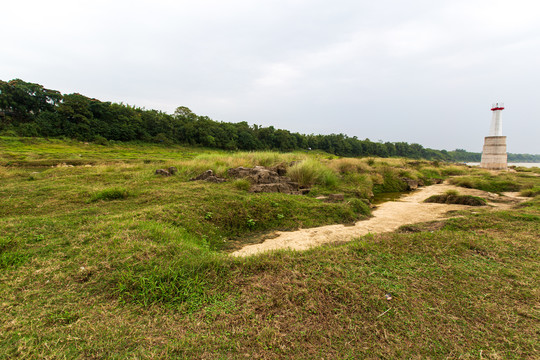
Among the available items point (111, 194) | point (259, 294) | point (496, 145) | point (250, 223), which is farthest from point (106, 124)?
point (496, 145)

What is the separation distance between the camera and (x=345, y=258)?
3006 mm

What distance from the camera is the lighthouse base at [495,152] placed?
2162 centimetres

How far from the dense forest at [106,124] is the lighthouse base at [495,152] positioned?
35.9 meters

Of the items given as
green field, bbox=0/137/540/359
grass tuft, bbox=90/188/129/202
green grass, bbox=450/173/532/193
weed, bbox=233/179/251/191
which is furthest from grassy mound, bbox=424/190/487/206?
grass tuft, bbox=90/188/129/202

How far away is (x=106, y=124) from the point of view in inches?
1656

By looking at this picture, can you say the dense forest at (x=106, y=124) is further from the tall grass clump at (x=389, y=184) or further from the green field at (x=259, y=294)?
the green field at (x=259, y=294)

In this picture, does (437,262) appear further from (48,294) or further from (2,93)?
(2,93)

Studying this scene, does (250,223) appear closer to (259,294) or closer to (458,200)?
(259,294)

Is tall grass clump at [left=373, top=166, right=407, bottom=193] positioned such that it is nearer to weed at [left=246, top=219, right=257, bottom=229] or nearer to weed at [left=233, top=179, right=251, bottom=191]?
weed at [left=233, top=179, right=251, bottom=191]

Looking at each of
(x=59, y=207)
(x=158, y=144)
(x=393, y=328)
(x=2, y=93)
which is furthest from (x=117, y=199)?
(x=2, y=93)

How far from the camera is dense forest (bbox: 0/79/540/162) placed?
36.7m

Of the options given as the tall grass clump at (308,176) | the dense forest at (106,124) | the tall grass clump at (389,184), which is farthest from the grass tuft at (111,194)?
the dense forest at (106,124)

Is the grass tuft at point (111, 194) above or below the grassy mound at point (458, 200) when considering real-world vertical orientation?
above

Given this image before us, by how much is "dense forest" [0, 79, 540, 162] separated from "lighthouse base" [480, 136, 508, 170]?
118 ft
